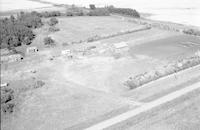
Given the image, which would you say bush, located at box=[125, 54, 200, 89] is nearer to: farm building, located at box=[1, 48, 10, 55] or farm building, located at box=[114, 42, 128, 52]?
farm building, located at box=[114, 42, 128, 52]

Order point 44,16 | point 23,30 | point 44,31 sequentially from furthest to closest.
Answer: point 44,16 → point 44,31 → point 23,30

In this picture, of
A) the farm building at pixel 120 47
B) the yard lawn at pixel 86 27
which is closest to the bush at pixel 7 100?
the farm building at pixel 120 47

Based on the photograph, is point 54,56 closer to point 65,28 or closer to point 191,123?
point 65,28

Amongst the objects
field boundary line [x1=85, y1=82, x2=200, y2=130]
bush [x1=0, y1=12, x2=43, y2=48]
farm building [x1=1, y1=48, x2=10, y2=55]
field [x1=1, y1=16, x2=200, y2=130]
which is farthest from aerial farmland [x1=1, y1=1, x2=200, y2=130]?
bush [x1=0, y1=12, x2=43, y2=48]

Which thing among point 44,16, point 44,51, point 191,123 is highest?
point 44,16

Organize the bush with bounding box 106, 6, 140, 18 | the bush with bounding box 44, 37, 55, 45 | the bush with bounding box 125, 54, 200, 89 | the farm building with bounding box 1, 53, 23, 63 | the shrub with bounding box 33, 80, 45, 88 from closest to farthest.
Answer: the bush with bounding box 125, 54, 200, 89 < the shrub with bounding box 33, 80, 45, 88 < the farm building with bounding box 1, 53, 23, 63 < the bush with bounding box 44, 37, 55, 45 < the bush with bounding box 106, 6, 140, 18

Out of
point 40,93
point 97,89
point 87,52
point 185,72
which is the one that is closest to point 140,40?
point 87,52

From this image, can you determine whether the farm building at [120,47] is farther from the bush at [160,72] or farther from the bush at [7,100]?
the bush at [7,100]
